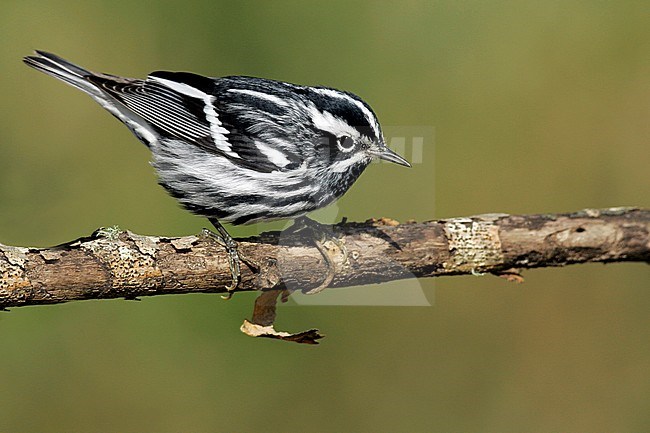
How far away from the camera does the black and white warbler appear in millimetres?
3143

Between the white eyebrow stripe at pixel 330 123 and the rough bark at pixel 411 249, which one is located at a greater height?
the white eyebrow stripe at pixel 330 123

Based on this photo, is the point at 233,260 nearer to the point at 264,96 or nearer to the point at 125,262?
the point at 125,262

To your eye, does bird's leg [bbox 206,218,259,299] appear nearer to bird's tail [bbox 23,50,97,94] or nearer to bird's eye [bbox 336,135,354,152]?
bird's eye [bbox 336,135,354,152]

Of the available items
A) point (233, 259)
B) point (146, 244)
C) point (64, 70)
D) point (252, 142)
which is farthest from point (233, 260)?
point (64, 70)

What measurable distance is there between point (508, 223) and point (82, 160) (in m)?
2.74

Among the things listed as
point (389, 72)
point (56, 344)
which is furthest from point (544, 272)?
point (56, 344)

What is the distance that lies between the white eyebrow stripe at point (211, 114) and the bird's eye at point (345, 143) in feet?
1.28

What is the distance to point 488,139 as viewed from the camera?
5074 millimetres

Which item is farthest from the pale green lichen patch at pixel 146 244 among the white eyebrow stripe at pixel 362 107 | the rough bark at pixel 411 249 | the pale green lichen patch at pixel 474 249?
the pale green lichen patch at pixel 474 249

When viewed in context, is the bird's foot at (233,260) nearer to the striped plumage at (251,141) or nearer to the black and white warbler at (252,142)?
the black and white warbler at (252,142)

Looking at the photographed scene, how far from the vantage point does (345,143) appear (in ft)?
10.5

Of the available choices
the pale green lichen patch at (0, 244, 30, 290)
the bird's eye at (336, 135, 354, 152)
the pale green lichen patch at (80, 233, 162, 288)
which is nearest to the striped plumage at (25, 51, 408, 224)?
the bird's eye at (336, 135, 354, 152)

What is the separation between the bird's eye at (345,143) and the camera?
125 inches

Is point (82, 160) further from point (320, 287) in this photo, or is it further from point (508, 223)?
point (508, 223)
